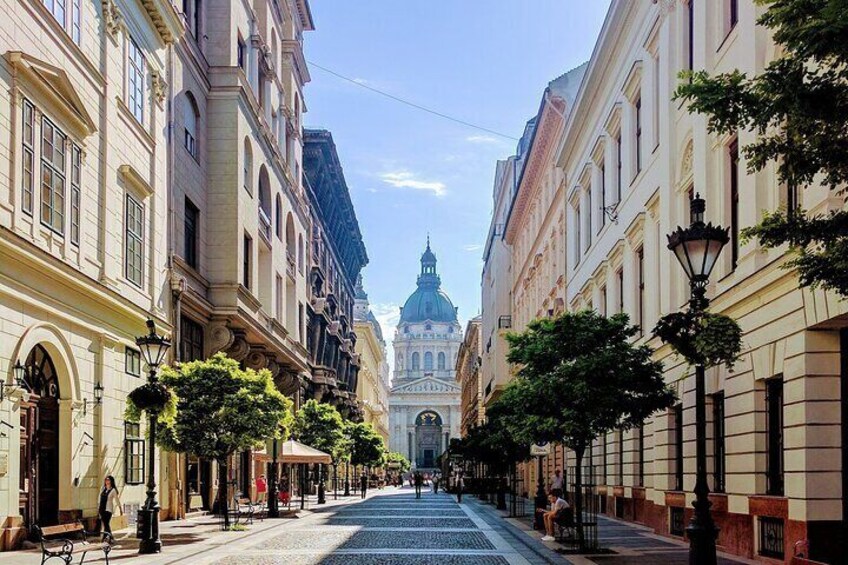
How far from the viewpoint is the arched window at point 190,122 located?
33.9 metres

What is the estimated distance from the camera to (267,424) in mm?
26266

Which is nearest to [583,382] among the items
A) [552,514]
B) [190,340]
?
[552,514]

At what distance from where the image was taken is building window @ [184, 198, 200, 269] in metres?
34.4

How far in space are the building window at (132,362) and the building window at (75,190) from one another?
4.70 meters

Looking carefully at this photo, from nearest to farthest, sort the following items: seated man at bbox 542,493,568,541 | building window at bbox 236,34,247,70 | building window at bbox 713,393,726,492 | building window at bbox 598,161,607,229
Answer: building window at bbox 713,393,726,492, seated man at bbox 542,493,568,541, building window at bbox 598,161,607,229, building window at bbox 236,34,247,70

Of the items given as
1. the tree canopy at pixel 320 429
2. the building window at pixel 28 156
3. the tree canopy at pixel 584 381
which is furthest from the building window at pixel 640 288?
the tree canopy at pixel 320 429

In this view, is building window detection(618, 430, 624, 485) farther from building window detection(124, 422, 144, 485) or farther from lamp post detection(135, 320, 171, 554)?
lamp post detection(135, 320, 171, 554)

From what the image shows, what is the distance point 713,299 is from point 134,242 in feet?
47.2

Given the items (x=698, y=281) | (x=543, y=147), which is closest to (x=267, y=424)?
(x=698, y=281)

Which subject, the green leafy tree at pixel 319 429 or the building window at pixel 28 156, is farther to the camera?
the green leafy tree at pixel 319 429

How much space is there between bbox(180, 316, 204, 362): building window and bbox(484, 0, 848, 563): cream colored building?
1245 cm

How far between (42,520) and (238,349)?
54.1 ft

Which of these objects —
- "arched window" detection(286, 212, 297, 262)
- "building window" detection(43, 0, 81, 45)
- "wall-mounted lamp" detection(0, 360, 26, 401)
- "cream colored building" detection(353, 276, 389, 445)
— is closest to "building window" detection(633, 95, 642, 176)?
"building window" detection(43, 0, 81, 45)

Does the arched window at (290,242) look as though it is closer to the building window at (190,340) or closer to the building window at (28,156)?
the building window at (190,340)
